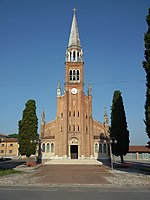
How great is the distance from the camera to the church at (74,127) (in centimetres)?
5316

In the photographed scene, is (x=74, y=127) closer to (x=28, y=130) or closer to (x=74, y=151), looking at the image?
(x=74, y=151)

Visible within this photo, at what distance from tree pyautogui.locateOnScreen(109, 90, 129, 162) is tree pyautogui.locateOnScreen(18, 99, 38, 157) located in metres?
13.7

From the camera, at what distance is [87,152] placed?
52.8m

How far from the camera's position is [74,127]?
54.6m

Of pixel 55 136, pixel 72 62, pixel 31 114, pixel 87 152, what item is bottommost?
pixel 87 152

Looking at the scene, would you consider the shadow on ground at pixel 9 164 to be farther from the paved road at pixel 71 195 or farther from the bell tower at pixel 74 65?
the bell tower at pixel 74 65

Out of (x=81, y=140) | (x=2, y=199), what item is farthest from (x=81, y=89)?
(x=2, y=199)

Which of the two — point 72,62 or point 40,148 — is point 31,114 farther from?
point 72,62

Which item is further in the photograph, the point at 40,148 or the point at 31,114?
the point at 40,148

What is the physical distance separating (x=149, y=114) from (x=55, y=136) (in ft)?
120

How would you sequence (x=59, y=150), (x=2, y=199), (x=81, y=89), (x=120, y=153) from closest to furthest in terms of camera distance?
(x=2, y=199) → (x=120, y=153) → (x=59, y=150) → (x=81, y=89)

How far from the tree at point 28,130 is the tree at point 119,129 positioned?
45.0 feet

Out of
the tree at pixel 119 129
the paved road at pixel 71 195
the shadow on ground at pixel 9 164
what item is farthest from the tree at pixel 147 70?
the shadow on ground at pixel 9 164

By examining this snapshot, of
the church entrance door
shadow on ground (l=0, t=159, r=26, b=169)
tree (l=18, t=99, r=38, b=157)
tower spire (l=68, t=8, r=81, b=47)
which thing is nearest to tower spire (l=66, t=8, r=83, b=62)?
tower spire (l=68, t=8, r=81, b=47)
